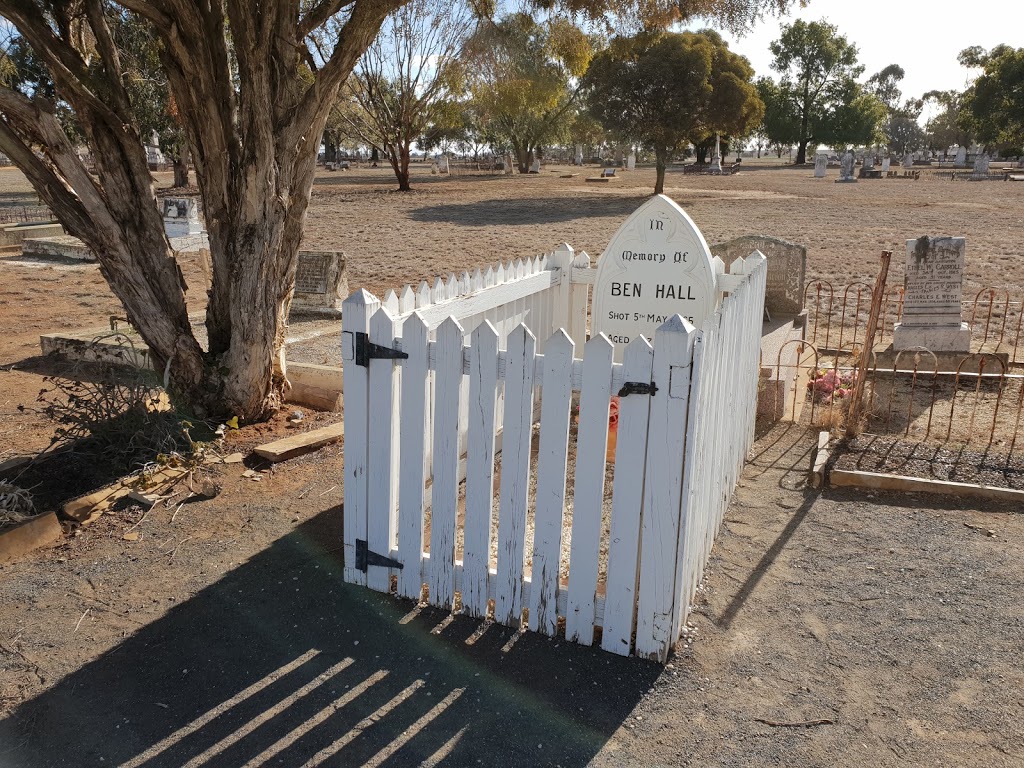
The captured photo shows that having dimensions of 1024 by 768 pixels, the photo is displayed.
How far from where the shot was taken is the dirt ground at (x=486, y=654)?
2.92 m

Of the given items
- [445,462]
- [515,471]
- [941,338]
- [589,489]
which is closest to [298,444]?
[445,462]

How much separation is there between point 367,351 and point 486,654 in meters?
1.44

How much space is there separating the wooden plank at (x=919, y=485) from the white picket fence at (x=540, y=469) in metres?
1.48

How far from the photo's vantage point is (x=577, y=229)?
21828 millimetres

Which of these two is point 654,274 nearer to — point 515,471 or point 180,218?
point 515,471

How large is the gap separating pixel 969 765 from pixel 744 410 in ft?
9.24

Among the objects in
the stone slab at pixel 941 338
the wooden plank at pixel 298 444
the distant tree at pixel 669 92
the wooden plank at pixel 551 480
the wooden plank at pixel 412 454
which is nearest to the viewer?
the wooden plank at pixel 551 480

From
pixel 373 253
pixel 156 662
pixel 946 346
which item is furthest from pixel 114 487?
pixel 373 253

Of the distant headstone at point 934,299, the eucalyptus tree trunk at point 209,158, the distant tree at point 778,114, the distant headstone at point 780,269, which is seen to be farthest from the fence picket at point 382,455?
the distant tree at point 778,114

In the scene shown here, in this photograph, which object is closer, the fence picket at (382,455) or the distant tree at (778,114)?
the fence picket at (382,455)

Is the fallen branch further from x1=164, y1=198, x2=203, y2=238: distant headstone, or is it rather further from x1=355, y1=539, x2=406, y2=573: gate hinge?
x1=164, y1=198, x2=203, y2=238: distant headstone

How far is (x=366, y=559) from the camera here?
13.0ft

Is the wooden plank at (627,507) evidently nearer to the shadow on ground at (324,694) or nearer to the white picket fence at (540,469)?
the white picket fence at (540,469)

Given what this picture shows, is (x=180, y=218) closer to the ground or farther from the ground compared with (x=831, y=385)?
farther from the ground
